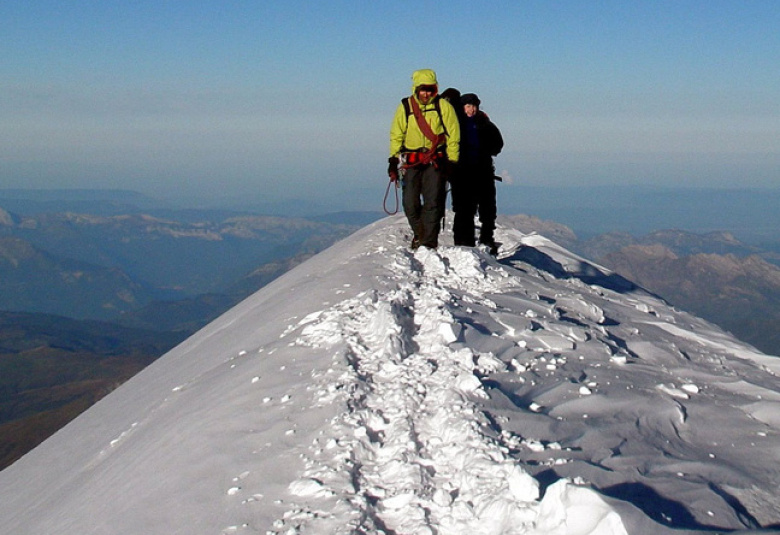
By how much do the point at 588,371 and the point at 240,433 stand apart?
4026 millimetres

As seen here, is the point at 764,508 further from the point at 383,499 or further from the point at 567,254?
the point at 567,254

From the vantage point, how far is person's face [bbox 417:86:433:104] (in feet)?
37.6

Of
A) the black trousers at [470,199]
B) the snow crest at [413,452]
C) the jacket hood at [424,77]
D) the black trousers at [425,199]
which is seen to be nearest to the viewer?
the snow crest at [413,452]

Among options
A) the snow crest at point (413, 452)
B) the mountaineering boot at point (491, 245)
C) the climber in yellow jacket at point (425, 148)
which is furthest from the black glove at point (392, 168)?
the snow crest at point (413, 452)

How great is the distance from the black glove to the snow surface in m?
2.17

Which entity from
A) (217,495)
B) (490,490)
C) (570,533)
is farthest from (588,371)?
(217,495)

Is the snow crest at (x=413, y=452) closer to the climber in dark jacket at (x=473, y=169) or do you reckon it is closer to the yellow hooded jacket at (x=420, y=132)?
the yellow hooded jacket at (x=420, y=132)

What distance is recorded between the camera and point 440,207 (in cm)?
1233

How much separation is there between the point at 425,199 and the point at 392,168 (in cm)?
89

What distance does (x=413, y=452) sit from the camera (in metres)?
5.33

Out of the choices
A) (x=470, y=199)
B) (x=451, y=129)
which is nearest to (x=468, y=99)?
(x=451, y=129)

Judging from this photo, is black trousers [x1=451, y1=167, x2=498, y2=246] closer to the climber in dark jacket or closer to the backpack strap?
the climber in dark jacket

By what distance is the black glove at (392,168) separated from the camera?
1230cm

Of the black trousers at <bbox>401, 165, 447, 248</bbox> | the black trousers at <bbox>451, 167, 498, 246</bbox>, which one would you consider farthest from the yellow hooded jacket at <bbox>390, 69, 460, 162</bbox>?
the black trousers at <bbox>451, 167, 498, 246</bbox>
